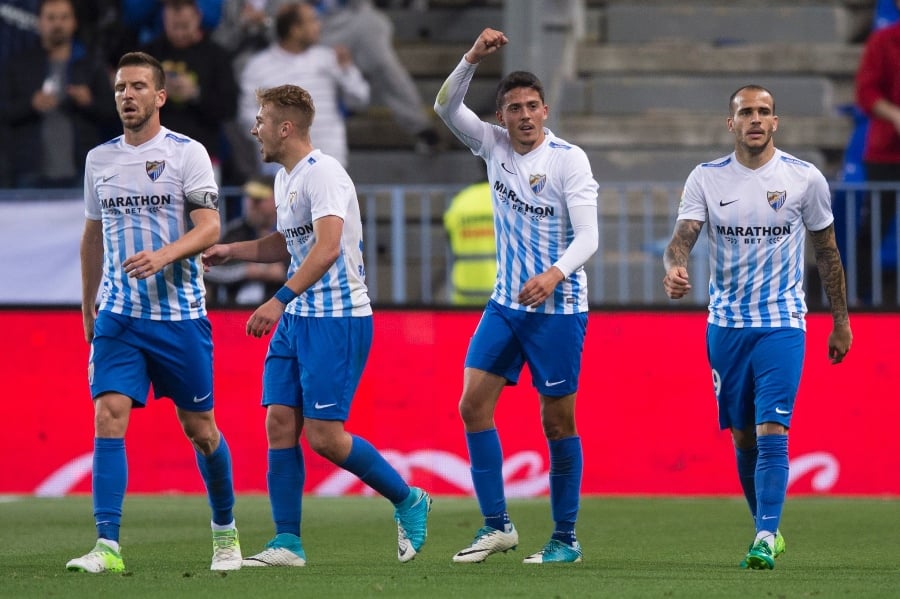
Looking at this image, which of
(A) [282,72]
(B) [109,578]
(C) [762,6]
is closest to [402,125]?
(A) [282,72]

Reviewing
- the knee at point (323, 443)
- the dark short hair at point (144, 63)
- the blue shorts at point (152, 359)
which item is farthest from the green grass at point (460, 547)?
the dark short hair at point (144, 63)

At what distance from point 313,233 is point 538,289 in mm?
1033

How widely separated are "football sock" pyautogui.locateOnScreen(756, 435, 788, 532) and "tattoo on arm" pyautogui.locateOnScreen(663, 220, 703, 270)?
883 millimetres

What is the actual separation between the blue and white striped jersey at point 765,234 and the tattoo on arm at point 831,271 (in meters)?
0.07

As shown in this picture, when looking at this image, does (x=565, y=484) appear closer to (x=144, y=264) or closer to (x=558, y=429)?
(x=558, y=429)

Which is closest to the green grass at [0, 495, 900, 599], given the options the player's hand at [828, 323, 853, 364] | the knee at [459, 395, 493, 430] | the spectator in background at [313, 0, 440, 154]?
the knee at [459, 395, 493, 430]

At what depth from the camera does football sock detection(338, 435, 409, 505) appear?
7820 mm

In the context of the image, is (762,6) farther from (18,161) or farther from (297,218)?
(297,218)

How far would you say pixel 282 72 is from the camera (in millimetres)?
13758

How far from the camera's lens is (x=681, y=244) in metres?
8.01

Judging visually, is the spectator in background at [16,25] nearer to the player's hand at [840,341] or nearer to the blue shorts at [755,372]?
the blue shorts at [755,372]

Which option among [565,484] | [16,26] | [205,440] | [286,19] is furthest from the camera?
[16,26]

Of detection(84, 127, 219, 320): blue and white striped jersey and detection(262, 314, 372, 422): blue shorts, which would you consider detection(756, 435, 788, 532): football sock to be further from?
detection(84, 127, 219, 320): blue and white striped jersey

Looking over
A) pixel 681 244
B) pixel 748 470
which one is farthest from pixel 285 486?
pixel 748 470
